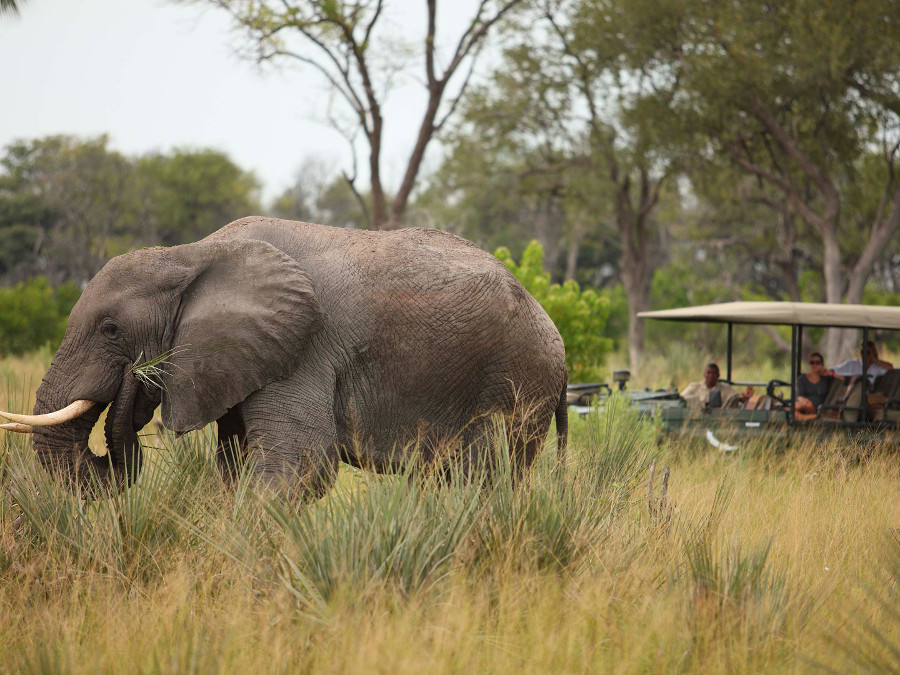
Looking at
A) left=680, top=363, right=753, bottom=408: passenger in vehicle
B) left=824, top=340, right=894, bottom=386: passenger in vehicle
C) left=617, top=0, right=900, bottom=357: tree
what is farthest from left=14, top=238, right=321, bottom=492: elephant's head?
left=617, top=0, right=900, bottom=357: tree

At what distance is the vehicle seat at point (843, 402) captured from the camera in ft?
31.3

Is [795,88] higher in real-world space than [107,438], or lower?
higher

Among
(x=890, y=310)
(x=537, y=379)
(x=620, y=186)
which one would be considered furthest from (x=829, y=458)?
(x=620, y=186)

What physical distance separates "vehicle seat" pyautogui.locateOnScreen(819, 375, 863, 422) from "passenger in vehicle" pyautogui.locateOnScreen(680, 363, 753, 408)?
1.00 m

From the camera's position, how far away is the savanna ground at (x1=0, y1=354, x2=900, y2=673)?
12.1ft

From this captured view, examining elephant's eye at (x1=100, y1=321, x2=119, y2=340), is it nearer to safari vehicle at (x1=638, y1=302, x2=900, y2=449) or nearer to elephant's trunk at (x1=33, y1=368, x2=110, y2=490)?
elephant's trunk at (x1=33, y1=368, x2=110, y2=490)

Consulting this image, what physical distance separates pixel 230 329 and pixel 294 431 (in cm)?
66

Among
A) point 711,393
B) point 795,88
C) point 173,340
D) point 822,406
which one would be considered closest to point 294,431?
point 173,340

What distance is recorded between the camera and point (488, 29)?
18.2m

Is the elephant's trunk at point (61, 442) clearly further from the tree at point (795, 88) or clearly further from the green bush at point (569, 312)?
the tree at point (795, 88)

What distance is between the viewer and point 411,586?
407 centimetres

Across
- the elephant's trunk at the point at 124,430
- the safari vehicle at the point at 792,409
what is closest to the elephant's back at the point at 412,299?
the elephant's trunk at the point at 124,430

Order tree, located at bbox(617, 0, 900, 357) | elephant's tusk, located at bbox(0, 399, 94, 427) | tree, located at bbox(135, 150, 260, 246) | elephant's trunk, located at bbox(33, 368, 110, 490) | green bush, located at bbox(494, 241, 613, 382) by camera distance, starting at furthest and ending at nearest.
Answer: tree, located at bbox(135, 150, 260, 246) → tree, located at bbox(617, 0, 900, 357) → green bush, located at bbox(494, 241, 613, 382) → elephant's trunk, located at bbox(33, 368, 110, 490) → elephant's tusk, located at bbox(0, 399, 94, 427)

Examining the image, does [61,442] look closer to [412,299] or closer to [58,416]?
[58,416]
